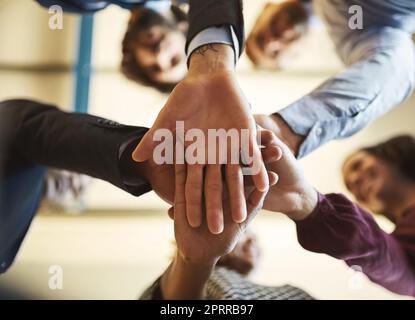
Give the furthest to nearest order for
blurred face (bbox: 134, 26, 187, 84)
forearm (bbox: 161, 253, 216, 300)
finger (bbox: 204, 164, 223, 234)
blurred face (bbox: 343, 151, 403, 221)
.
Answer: blurred face (bbox: 134, 26, 187, 84)
blurred face (bbox: 343, 151, 403, 221)
forearm (bbox: 161, 253, 216, 300)
finger (bbox: 204, 164, 223, 234)

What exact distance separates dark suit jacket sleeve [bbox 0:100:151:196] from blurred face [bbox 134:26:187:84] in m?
0.26

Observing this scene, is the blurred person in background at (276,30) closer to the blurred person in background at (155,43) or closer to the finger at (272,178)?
the blurred person in background at (155,43)

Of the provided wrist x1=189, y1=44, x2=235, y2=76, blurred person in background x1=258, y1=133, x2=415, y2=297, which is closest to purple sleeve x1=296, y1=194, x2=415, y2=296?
blurred person in background x1=258, y1=133, x2=415, y2=297

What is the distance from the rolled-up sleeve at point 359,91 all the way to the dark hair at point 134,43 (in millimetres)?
311

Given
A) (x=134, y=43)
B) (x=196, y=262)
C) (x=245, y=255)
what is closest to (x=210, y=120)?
(x=196, y=262)

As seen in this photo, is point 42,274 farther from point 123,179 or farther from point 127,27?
point 127,27

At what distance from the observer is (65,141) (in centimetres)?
66

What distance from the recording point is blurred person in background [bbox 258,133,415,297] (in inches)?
25.5

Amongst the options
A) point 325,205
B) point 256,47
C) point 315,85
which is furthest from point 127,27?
point 325,205

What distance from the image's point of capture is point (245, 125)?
1.88ft

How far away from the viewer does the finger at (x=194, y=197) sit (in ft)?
1.82

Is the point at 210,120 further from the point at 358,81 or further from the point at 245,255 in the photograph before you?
the point at 245,255

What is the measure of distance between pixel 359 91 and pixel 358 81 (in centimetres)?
1

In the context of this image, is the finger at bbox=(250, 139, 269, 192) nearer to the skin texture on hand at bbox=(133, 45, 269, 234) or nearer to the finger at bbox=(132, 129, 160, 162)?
the skin texture on hand at bbox=(133, 45, 269, 234)
